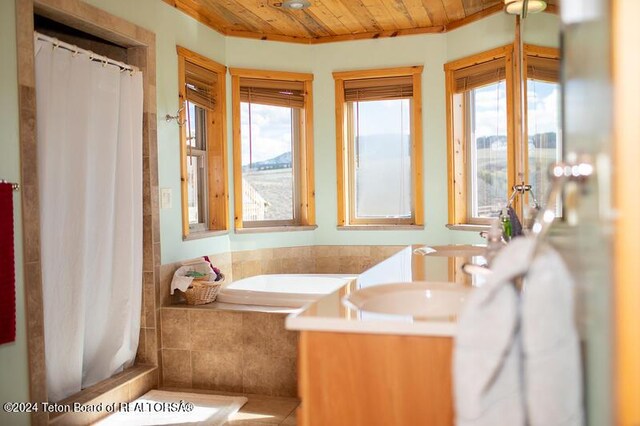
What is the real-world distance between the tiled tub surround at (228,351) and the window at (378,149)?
1.76 meters

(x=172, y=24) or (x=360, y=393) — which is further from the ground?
(x=172, y=24)

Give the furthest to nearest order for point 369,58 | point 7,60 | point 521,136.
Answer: point 369,58
point 521,136
point 7,60

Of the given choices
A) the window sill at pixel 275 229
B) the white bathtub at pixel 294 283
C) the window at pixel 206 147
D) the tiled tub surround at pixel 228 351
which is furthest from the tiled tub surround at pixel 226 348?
the window sill at pixel 275 229

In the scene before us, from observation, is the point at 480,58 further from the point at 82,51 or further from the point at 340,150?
the point at 82,51

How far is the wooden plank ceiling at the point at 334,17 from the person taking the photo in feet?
13.7

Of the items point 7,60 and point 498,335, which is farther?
point 7,60

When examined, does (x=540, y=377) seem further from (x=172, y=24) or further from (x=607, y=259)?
(x=172, y=24)

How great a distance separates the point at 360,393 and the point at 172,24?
10.8ft

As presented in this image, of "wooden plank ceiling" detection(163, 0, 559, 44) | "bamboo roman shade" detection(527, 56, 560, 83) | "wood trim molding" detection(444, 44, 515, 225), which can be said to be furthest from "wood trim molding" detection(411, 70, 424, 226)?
"bamboo roman shade" detection(527, 56, 560, 83)

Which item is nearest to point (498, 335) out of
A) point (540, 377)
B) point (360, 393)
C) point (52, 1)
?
point (540, 377)

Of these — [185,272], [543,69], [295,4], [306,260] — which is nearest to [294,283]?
[306,260]

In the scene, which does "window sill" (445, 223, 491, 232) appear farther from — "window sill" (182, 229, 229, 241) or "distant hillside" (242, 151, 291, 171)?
"window sill" (182, 229, 229, 241)

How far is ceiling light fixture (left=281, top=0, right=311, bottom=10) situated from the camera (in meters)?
4.06

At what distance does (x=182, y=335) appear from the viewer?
365cm
